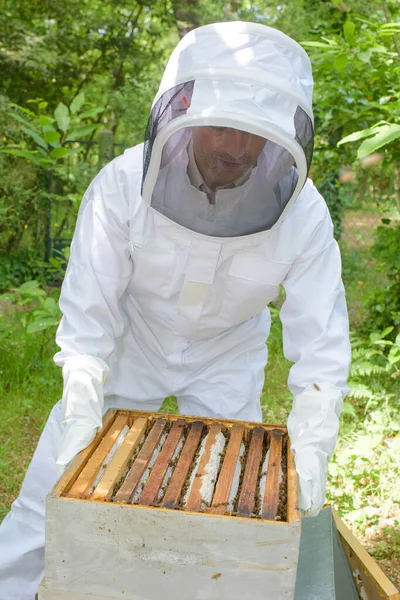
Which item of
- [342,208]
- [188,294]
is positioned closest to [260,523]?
[188,294]

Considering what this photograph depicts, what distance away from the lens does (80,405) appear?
1828mm

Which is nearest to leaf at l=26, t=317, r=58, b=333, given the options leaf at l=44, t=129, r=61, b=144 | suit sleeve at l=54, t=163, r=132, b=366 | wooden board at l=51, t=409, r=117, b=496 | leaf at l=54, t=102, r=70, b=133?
leaf at l=44, t=129, r=61, b=144

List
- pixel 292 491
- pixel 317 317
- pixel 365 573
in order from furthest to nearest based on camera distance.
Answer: pixel 365 573
pixel 317 317
pixel 292 491

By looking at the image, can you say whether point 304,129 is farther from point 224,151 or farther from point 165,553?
point 165,553

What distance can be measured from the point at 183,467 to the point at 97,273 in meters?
0.71

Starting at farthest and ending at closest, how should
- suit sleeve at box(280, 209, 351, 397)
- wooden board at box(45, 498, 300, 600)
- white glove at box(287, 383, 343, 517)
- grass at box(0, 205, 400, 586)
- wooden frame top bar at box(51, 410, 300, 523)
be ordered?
grass at box(0, 205, 400, 586), suit sleeve at box(280, 209, 351, 397), white glove at box(287, 383, 343, 517), wooden frame top bar at box(51, 410, 300, 523), wooden board at box(45, 498, 300, 600)

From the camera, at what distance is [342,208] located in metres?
7.61

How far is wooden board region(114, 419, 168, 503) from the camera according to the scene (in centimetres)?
154

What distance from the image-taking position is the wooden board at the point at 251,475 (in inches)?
59.6

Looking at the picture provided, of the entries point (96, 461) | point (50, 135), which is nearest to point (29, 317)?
point (50, 135)

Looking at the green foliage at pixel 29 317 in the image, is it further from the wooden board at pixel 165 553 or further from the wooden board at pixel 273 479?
the wooden board at pixel 165 553

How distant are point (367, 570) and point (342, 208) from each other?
19.5 feet

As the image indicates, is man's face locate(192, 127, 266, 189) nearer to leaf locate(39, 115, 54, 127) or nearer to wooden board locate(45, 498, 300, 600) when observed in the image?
wooden board locate(45, 498, 300, 600)

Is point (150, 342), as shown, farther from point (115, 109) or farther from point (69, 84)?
point (69, 84)
